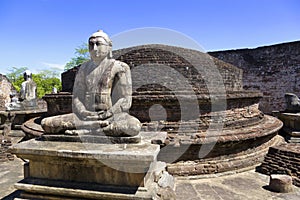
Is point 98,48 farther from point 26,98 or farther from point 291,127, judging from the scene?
point 26,98

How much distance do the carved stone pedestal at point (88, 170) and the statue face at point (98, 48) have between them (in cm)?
107

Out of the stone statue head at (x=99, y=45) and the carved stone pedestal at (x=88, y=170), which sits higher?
the stone statue head at (x=99, y=45)

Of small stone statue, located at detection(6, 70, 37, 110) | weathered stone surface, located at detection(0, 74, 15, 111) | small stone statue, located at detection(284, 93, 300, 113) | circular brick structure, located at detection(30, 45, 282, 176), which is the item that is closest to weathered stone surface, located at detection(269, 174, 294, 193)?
circular brick structure, located at detection(30, 45, 282, 176)

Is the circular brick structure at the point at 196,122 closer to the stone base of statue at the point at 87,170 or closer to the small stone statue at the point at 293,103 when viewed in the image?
the stone base of statue at the point at 87,170

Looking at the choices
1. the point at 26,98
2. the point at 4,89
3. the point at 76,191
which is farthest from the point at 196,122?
the point at 4,89

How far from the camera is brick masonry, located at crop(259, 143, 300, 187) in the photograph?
164 inches

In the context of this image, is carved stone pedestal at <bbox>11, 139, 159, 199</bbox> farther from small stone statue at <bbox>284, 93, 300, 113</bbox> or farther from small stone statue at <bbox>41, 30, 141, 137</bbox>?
small stone statue at <bbox>284, 93, 300, 113</bbox>

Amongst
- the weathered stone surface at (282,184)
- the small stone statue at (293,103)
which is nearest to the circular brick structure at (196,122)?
the weathered stone surface at (282,184)

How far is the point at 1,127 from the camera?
295 inches

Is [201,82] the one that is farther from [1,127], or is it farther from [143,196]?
[1,127]

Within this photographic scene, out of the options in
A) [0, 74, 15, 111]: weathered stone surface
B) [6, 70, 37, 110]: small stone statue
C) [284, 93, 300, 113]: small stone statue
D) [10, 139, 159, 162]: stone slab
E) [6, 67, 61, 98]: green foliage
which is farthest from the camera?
[6, 67, 61, 98]: green foliage

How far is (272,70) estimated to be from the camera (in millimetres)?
13172

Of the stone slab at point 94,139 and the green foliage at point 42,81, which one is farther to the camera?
the green foliage at point 42,81

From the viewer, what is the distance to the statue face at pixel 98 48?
266 cm
